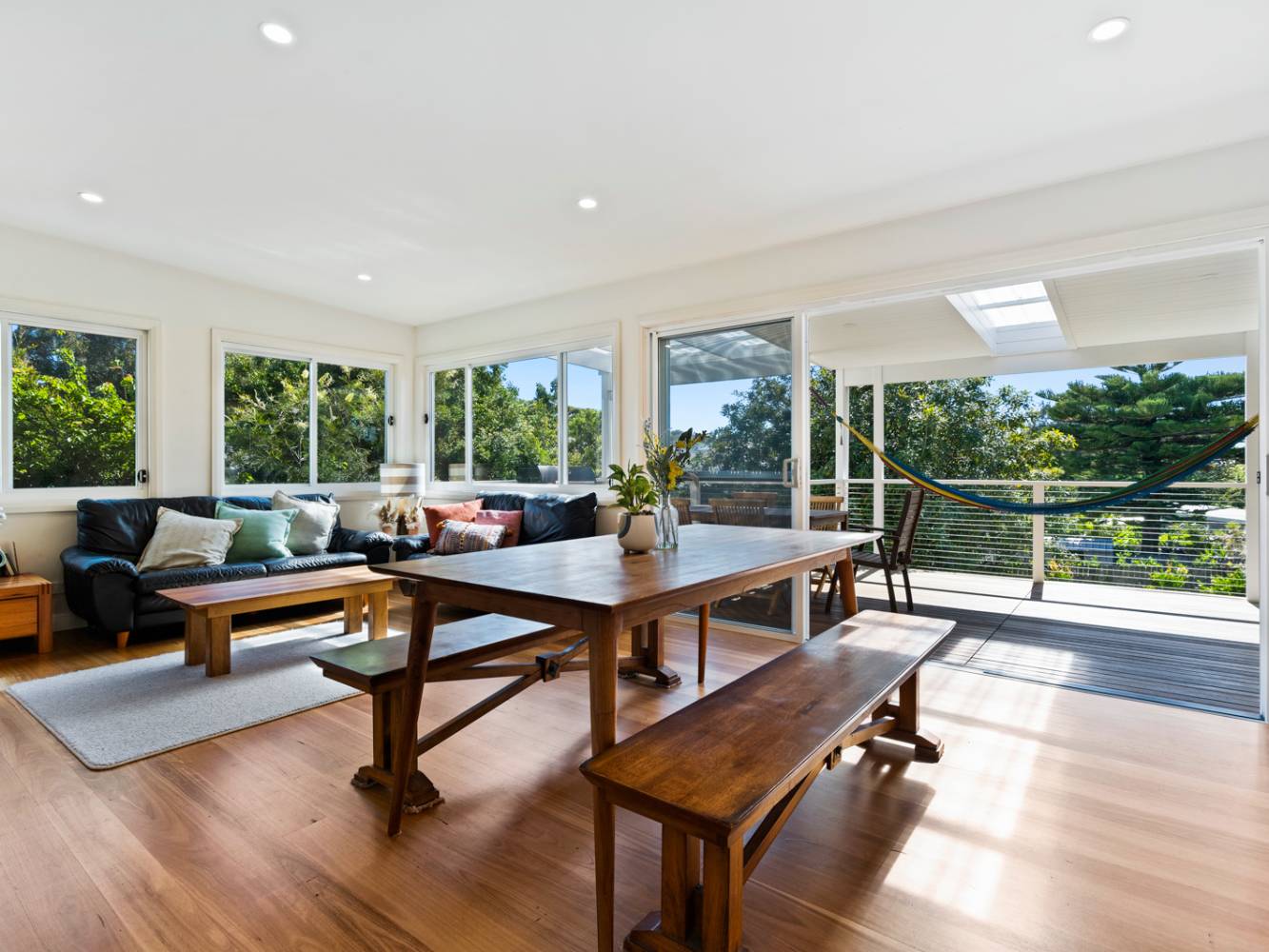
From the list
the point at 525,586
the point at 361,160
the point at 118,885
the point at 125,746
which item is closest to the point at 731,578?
the point at 525,586

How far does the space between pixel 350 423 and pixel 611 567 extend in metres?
4.52

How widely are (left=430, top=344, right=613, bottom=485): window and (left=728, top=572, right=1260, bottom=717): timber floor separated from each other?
1.72 meters

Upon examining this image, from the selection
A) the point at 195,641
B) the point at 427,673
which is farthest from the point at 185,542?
the point at 427,673

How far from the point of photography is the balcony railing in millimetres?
4988

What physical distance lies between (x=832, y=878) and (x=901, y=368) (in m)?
A: 6.25

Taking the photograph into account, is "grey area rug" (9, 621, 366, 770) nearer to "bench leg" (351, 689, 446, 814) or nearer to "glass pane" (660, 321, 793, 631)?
"bench leg" (351, 689, 446, 814)

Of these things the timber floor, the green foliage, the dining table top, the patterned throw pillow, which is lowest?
the timber floor

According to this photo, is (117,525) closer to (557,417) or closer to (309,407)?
(309,407)

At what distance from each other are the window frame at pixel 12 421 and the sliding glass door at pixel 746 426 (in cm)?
346

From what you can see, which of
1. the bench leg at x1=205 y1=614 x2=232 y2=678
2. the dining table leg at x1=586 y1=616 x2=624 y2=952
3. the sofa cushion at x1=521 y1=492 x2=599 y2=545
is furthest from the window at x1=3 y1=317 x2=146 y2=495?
the dining table leg at x1=586 y1=616 x2=624 y2=952

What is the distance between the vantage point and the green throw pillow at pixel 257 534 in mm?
4211

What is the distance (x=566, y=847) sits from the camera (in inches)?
68.5

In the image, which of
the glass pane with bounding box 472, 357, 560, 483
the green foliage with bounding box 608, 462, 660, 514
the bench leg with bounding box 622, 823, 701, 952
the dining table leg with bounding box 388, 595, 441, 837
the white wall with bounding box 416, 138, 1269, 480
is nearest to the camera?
the bench leg with bounding box 622, 823, 701, 952

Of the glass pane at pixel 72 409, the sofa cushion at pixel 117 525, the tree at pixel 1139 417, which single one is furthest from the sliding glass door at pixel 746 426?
the tree at pixel 1139 417
